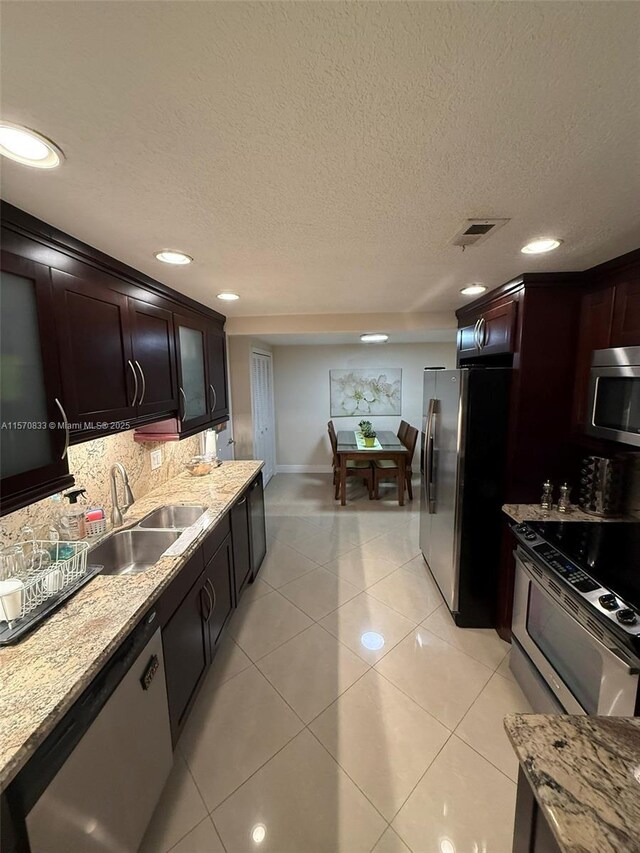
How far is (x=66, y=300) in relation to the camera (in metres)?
1.28

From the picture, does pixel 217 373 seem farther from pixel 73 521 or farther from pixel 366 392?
pixel 366 392

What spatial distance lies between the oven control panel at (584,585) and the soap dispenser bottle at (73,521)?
2161 mm

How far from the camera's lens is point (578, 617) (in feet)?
4.40

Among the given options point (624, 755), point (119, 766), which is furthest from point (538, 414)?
point (119, 766)

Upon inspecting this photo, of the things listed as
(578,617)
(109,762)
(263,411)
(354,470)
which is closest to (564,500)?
(578,617)

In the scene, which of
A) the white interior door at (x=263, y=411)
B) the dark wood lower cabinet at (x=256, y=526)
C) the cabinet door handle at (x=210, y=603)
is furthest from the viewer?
the white interior door at (x=263, y=411)

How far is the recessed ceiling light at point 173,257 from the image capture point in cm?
155

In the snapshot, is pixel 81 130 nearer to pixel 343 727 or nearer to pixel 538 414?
pixel 538 414

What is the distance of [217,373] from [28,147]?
213 centimetres

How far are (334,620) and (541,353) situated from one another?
220 cm

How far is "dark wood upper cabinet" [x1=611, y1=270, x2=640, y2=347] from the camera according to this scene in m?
1.57

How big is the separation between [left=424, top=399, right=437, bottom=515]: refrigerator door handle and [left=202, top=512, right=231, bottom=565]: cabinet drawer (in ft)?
5.22

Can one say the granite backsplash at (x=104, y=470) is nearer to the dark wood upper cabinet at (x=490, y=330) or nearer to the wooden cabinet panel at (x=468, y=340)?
the dark wood upper cabinet at (x=490, y=330)

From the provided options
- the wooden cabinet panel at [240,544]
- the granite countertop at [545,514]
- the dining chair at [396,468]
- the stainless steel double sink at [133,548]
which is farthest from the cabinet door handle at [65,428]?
the dining chair at [396,468]
